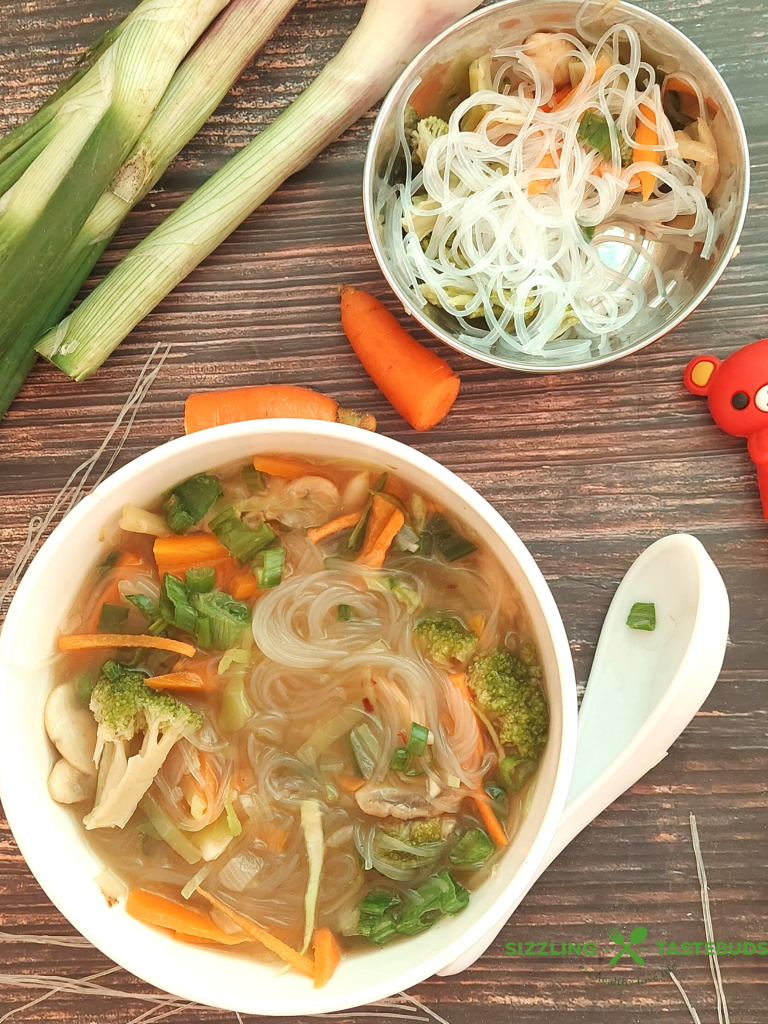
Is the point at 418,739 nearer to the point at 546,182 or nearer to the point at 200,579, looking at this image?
the point at 200,579

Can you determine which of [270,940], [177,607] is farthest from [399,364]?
[270,940]

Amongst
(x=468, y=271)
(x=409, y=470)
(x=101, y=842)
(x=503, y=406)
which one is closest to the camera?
(x=409, y=470)

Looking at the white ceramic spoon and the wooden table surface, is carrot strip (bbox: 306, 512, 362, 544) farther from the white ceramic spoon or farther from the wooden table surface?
the white ceramic spoon

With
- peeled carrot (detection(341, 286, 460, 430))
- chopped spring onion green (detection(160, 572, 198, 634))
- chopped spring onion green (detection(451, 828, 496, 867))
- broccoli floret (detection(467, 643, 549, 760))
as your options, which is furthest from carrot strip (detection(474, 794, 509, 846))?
peeled carrot (detection(341, 286, 460, 430))

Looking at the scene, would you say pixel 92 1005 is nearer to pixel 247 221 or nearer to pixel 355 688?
pixel 355 688

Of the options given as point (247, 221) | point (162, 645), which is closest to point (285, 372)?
point (247, 221)

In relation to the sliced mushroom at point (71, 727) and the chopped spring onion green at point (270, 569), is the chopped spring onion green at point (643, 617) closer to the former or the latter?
the chopped spring onion green at point (270, 569)

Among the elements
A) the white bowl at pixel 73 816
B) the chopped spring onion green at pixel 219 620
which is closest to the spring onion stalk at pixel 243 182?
the white bowl at pixel 73 816
